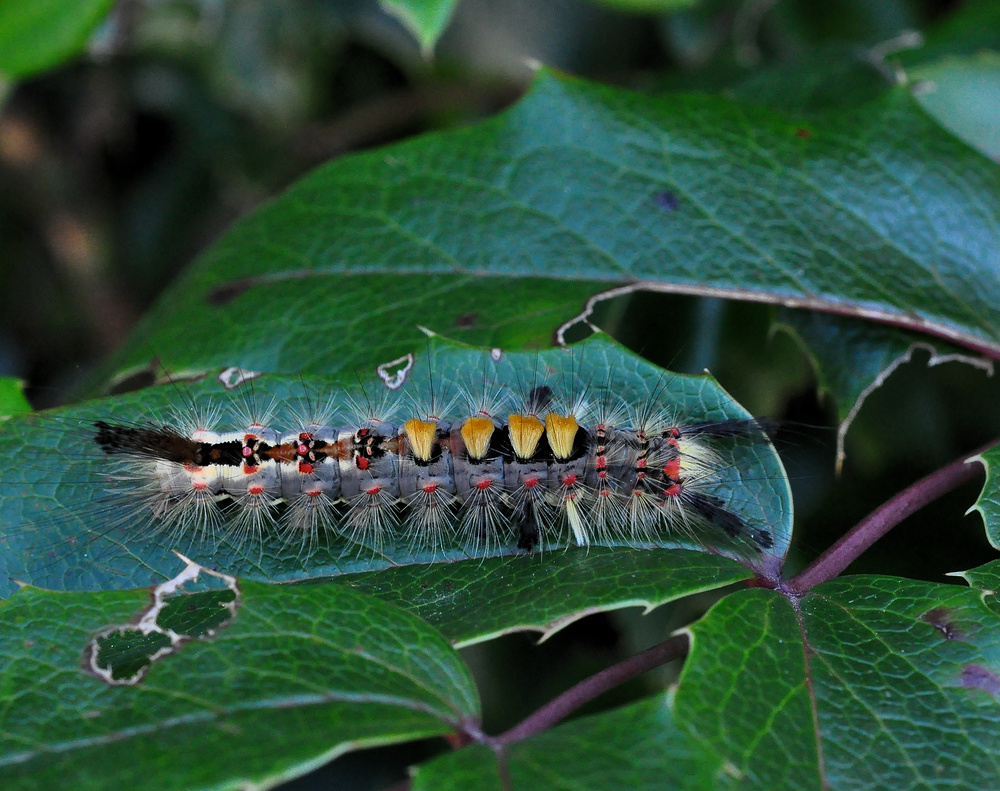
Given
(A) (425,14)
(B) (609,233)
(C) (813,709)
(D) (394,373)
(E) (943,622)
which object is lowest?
(C) (813,709)

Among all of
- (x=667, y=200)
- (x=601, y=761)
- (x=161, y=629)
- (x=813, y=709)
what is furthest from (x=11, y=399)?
(x=813, y=709)

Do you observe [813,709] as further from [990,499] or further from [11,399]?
[11,399]

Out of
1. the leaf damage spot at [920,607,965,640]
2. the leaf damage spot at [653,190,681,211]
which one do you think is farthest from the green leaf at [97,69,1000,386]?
the leaf damage spot at [920,607,965,640]

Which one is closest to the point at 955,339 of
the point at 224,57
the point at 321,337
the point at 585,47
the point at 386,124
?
the point at 321,337

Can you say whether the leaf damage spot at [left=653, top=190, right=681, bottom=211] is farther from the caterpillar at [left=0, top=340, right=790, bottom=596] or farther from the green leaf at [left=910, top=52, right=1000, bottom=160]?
the green leaf at [left=910, top=52, right=1000, bottom=160]

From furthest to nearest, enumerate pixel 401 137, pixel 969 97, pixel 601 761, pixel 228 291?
pixel 401 137 → pixel 969 97 → pixel 228 291 → pixel 601 761

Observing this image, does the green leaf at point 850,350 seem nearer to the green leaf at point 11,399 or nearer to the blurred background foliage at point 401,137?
the blurred background foliage at point 401,137
